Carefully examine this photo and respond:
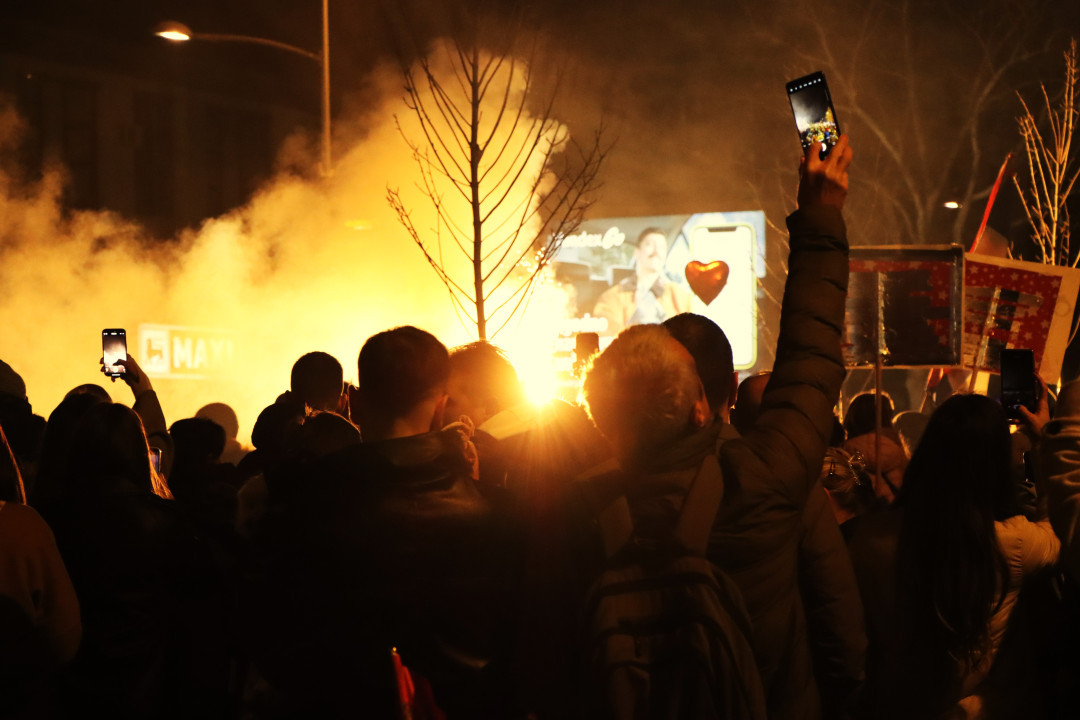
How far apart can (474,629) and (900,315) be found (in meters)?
3.65

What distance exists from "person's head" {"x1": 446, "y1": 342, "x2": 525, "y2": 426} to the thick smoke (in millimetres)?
9888

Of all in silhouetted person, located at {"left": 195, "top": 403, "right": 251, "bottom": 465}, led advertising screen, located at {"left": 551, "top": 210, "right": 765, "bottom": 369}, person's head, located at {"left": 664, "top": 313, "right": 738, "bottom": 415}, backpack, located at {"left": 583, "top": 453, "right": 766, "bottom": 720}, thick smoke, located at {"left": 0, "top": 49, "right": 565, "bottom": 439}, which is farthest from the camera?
led advertising screen, located at {"left": 551, "top": 210, "right": 765, "bottom": 369}

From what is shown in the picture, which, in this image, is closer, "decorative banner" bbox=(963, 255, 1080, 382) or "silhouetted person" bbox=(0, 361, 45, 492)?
"silhouetted person" bbox=(0, 361, 45, 492)

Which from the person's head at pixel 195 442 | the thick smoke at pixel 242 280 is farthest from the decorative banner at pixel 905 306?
the thick smoke at pixel 242 280

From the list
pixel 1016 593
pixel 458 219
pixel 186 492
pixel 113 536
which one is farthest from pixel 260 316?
pixel 1016 593

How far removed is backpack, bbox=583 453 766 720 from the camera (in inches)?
77.7

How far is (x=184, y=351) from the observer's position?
15.4 m

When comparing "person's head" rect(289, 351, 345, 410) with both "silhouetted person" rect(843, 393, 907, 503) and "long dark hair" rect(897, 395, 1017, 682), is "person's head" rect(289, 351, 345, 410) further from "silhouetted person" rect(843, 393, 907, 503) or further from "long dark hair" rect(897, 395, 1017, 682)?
"long dark hair" rect(897, 395, 1017, 682)

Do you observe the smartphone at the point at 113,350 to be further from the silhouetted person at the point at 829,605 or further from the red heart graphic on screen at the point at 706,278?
the red heart graphic on screen at the point at 706,278

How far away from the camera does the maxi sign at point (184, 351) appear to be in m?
14.9

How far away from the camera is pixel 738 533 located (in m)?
2.13

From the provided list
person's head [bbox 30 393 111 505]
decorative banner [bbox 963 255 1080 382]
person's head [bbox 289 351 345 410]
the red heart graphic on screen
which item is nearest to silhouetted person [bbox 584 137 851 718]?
person's head [bbox 30 393 111 505]

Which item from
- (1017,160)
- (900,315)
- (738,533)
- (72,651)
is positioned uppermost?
(1017,160)

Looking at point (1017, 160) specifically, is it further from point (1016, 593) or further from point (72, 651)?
point (72, 651)
